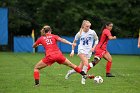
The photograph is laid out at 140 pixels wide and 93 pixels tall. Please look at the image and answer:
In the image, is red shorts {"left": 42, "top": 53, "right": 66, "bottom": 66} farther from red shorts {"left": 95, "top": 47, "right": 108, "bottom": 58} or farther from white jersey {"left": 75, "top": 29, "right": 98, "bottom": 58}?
red shorts {"left": 95, "top": 47, "right": 108, "bottom": 58}

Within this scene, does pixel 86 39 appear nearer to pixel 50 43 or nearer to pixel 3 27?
pixel 50 43

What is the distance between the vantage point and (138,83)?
15789 millimetres

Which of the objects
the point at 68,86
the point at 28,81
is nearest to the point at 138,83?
the point at 68,86

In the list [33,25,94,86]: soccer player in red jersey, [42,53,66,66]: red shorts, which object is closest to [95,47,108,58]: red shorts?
[33,25,94,86]: soccer player in red jersey

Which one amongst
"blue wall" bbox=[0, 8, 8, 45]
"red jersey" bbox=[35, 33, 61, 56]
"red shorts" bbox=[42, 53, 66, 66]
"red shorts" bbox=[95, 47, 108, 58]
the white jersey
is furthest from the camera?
"blue wall" bbox=[0, 8, 8, 45]

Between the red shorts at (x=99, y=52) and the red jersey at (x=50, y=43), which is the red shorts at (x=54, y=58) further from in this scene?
the red shorts at (x=99, y=52)

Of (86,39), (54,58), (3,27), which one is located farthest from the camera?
(3,27)

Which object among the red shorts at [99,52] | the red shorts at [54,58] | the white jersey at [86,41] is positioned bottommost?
the red shorts at [99,52]

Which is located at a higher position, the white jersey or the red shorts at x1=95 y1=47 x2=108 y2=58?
the white jersey

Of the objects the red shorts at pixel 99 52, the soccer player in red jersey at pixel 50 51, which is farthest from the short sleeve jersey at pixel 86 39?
the red shorts at pixel 99 52

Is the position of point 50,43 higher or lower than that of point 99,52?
higher

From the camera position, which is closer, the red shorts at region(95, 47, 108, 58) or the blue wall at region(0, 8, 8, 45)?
the red shorts at region(95, 47, 108, 58)

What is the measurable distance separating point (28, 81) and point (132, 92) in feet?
14.9

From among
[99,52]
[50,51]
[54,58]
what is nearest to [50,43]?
[50,51]
